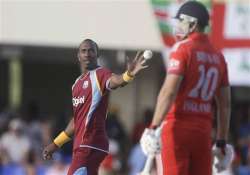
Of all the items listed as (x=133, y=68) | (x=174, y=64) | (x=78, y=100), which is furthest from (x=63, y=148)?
(x=174, y=64)

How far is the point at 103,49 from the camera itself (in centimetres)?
1609

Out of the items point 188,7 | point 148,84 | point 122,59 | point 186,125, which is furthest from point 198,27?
point 148,84

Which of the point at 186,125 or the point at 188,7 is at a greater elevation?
the point at 188,7

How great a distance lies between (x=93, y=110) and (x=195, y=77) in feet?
3.20

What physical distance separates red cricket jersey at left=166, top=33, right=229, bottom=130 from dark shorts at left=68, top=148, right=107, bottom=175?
80cm

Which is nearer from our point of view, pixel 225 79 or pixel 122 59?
pixel 225 79

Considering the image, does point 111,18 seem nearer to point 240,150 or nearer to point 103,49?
point 103,49

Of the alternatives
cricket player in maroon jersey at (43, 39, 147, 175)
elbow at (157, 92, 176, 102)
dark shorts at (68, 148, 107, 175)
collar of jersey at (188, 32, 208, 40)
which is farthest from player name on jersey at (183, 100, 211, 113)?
dark shorts at (68, 148, 107, 175)

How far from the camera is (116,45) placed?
16016mm

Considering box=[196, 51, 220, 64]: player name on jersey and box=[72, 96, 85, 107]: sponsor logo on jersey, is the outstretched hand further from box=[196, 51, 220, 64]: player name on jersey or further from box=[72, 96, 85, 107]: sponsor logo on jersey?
→ box=[72, 96, 85, 107]: sponsor logo on jersey

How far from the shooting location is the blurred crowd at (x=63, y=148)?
44.2ft

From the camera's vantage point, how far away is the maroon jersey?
8008mm

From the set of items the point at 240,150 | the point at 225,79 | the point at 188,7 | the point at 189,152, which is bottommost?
the point at 240,150

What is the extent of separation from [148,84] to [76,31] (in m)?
3.59
